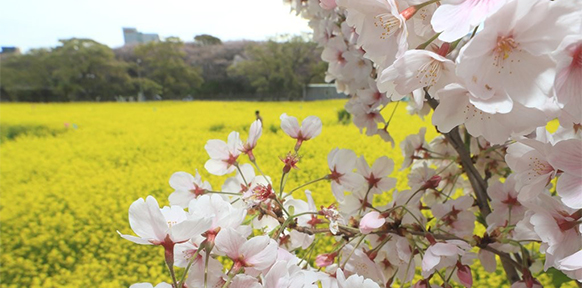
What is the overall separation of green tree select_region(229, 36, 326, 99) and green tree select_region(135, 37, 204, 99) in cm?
53

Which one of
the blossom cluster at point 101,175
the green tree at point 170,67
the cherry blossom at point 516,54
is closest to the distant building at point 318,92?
the blossom cluster at point 101,175

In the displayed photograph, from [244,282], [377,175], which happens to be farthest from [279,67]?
[244,282]

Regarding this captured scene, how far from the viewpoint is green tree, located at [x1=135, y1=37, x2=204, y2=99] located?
384cm

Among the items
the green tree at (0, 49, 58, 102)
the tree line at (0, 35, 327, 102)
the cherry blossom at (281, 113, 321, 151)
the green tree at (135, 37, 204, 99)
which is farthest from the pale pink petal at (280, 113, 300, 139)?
the green tree at (0, 49, 58, 102)

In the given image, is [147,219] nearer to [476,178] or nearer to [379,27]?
[379,27]

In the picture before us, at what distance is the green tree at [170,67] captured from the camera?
3.84 m

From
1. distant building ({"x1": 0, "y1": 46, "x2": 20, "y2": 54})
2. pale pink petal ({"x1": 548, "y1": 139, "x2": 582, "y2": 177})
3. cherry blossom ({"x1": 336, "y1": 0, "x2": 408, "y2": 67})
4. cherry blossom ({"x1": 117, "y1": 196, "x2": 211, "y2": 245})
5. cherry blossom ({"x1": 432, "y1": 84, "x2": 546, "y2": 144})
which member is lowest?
cherry blossom ({"x1": 117, "y1": 196, "x2": 211, "y2": 245})

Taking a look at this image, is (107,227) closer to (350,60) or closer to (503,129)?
(350,60)

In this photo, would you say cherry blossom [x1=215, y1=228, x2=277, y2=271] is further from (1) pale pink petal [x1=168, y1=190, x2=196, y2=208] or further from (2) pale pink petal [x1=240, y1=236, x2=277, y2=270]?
(1) pale pink petal [x1=168, y1=190, x2=196, y2=208]

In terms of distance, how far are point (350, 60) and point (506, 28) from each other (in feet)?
1.32

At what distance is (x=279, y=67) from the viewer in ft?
11.3

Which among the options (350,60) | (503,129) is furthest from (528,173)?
(350,60)

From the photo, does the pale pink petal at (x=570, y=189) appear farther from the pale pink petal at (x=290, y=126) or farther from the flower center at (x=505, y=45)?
the pale pink petal at (x=290, y=126)

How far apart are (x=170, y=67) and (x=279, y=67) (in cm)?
121
